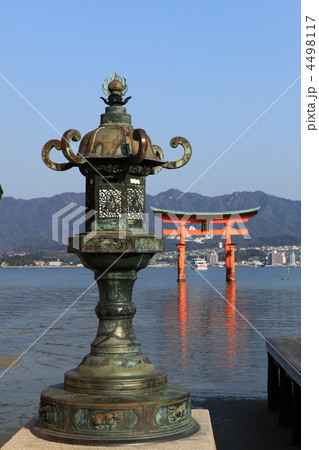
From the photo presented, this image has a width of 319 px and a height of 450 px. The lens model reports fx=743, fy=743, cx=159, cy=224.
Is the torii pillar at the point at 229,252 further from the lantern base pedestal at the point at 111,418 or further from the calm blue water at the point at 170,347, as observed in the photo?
the lantern base pedestal at the point at 111,418

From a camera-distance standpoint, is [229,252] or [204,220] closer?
[204,220]

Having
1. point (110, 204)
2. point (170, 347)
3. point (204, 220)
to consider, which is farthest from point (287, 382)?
point (204, 220)

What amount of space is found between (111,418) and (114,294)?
99 cm

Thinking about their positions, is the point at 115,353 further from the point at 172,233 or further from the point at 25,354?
the point at 172,233

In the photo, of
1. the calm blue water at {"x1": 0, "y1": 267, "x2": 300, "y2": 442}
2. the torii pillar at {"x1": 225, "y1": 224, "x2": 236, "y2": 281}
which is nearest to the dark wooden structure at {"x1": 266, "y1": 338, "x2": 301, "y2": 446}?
the calm blue water at {"x1": 0, "y1": 267, "x2": 300, "y2": 442}

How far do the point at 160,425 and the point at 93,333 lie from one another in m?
18.8

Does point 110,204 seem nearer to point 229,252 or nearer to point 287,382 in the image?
point 287,382

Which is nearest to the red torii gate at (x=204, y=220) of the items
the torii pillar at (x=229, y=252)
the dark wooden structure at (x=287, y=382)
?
the torii pillar at (x=229, y=252)

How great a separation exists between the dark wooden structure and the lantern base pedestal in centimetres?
239

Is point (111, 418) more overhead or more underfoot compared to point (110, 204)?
more underfoot

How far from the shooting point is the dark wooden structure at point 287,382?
27.2 feet

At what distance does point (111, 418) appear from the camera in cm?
526

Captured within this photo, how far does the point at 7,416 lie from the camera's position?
10719 millimetres

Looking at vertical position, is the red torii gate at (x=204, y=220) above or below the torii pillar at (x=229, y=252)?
above
